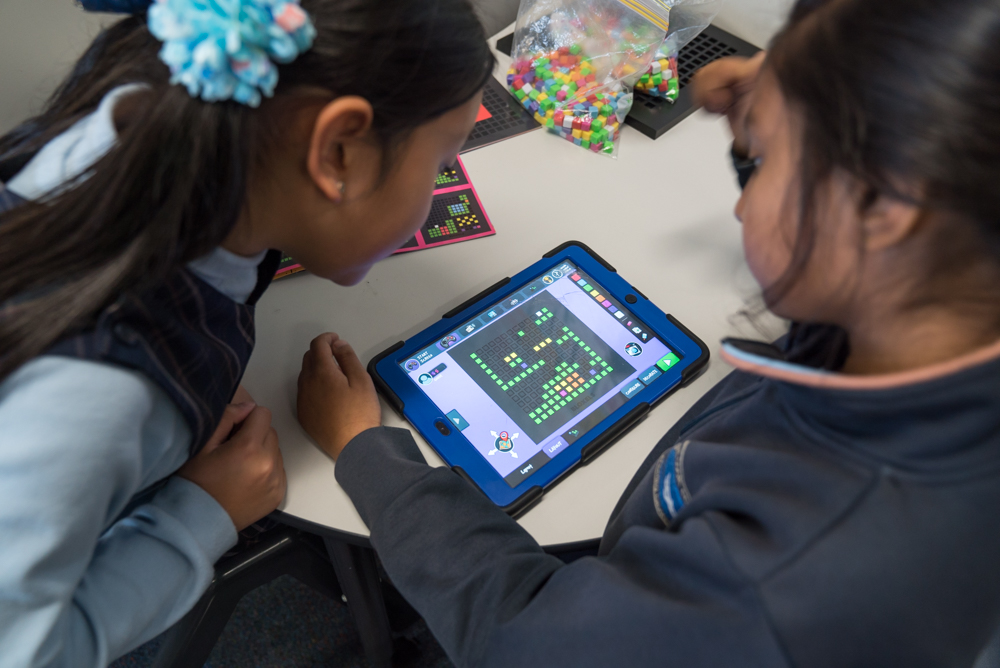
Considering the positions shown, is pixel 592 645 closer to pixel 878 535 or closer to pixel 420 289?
pixel 878 535

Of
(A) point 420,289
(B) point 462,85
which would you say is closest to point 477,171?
(A) point 420,289

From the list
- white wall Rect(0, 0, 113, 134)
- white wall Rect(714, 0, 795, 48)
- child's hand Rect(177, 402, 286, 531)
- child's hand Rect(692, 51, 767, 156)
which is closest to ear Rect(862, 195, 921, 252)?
child's hand Rect(692, 51, 767, 156)

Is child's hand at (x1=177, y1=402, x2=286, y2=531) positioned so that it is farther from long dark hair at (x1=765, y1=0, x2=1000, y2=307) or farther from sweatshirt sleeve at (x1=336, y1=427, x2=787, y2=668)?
long dark hair at (x1=765, y1=0, x2=1000, y2=307)

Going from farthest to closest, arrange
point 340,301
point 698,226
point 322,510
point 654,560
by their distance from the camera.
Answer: point 698,226
point 340,301
point 322,510
point 654,560

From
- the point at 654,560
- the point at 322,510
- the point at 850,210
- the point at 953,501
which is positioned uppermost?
the point at 850,210

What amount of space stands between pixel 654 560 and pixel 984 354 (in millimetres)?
255

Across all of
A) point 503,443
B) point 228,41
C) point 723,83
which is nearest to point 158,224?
point 228,41

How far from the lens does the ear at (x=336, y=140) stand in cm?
47

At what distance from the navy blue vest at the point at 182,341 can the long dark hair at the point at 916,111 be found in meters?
0.48

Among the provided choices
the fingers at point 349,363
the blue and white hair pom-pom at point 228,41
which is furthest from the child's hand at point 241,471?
the blue and white hair pom-pom at point 228,41

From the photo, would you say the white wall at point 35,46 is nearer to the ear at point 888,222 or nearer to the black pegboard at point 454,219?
the black pegboard at point 454,219

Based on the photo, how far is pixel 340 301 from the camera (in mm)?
780

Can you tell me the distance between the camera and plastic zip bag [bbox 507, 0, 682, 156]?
3.16 ft

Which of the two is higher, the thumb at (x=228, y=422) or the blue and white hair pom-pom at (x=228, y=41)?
the blue and white hair pom-pom at (x=228, y=41)
